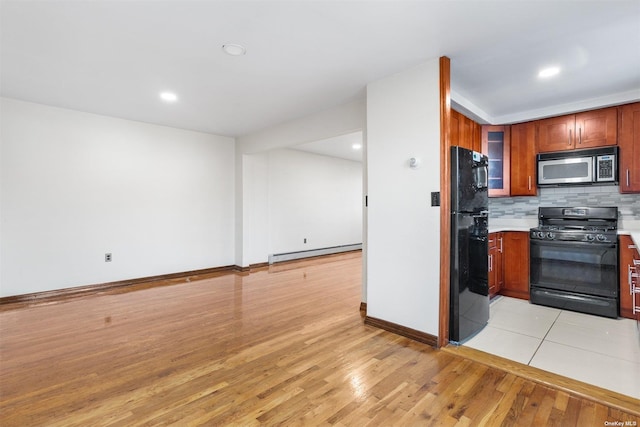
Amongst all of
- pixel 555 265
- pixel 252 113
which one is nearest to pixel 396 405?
pixel 555 265

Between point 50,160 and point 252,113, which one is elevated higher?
point 252,113

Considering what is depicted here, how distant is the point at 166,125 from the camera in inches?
195

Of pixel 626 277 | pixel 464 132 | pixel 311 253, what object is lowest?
pixel 311 253

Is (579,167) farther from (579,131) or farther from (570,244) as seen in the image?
(570,244)

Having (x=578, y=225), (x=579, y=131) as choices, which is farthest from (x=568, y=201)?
(x=579, y=131)

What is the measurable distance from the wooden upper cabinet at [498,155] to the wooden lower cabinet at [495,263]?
2.35ft

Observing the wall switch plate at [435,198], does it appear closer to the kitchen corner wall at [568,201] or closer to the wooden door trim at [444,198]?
the wooden door trim at [444,198]

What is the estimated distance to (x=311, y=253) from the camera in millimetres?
7309

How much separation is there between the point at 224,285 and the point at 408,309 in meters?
2.96

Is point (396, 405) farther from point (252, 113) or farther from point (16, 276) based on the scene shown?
point (16, 276)

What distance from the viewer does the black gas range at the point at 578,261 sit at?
128 inches

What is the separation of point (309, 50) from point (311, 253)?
5.33 metres

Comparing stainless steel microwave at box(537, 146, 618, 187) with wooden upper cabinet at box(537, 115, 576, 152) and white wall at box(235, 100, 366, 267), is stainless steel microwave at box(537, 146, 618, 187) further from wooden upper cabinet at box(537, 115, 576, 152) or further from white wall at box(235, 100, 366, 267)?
white wall at box(235, 100, 366, 267)

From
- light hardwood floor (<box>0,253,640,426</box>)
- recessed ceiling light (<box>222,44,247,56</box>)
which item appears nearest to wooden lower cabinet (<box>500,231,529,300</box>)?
light hardwood floor (<box>0,253,640,426</box>)
